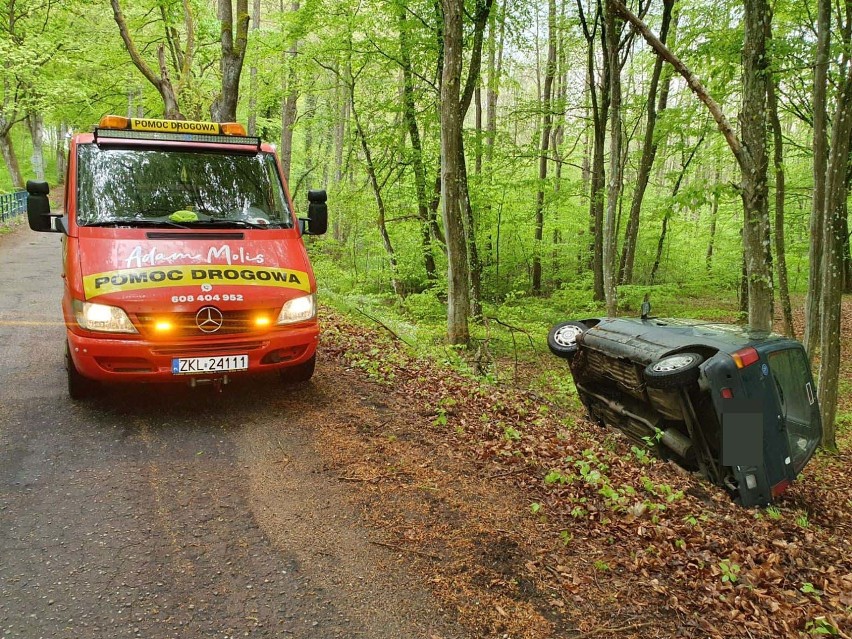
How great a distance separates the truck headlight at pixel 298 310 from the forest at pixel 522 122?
13.9ft

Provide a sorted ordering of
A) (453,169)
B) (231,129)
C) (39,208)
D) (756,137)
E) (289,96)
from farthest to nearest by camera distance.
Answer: (289,96), (453,169), (756,137), (231,129), (39,208)

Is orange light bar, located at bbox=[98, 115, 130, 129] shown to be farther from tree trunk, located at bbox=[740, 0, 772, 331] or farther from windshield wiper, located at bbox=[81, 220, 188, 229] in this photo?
tree trunk, located at bbox=[740, 0, 772, 331]

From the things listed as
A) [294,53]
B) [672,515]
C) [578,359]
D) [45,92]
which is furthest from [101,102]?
[672,515]

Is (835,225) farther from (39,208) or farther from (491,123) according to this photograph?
(491,123)

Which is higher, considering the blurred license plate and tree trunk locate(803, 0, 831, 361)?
tree trunk locate(803, 0, 831, 361)

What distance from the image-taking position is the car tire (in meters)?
6.07

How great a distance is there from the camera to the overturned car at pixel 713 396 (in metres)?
4.43

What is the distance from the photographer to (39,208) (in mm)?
5488

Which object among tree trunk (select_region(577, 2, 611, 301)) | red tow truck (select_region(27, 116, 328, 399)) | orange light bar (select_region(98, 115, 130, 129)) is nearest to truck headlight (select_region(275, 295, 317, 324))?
red tow truck (select_region(27, 116, 328, 399))

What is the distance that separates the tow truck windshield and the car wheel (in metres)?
3.80

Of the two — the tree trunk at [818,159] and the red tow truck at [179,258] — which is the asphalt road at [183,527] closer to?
the red tow truck at [179,258]

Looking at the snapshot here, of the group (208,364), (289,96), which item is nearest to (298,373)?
(208,364)

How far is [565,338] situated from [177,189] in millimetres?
4356

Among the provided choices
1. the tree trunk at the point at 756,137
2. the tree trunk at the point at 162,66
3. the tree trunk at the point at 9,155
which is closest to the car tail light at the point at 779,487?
the tree trunk at the point at 756,137
